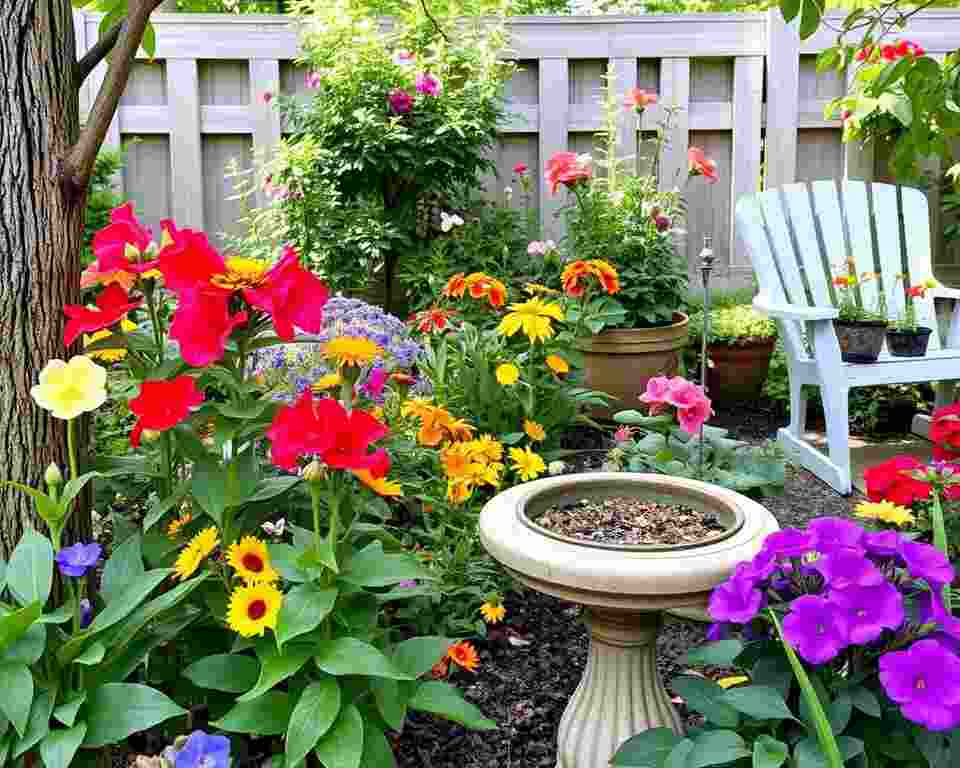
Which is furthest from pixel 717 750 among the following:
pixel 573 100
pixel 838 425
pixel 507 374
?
pixel 573 100

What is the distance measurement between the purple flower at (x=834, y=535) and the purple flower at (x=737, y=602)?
4.3 inches

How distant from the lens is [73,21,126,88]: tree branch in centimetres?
167

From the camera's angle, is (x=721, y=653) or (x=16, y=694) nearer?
(x=16, y=694)

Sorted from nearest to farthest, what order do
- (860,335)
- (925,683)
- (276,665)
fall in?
(925,683) < (276,665) < (860,335)

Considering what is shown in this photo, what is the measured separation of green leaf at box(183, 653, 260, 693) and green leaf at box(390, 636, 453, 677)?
21 cm

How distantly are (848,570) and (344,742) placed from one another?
2.27 ft

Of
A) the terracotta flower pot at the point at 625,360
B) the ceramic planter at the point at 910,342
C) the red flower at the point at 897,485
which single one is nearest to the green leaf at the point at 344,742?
the red flower at the point at 897,485

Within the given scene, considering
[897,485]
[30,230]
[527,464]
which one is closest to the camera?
[30,230]

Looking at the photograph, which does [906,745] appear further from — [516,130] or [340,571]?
[516,130]

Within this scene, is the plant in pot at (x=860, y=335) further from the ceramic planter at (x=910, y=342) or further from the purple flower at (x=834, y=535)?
the purple flower at (x=834, y=535)

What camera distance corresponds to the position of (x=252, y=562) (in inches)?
56.2

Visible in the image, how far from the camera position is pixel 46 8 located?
1565mm

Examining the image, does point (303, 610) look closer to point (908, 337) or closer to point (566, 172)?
point (566, 172)

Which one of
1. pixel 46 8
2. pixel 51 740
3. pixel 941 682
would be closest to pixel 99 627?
pixel 51 740
